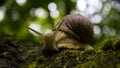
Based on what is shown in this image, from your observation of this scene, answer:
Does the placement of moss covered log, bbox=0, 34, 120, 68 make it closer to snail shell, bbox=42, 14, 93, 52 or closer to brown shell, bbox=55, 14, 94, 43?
snail shell, bbox=42, 14, 93, 52

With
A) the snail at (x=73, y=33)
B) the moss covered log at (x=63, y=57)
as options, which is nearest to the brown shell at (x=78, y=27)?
the snail at (x=73, y=33)

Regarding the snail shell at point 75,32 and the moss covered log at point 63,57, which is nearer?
the moss covered log at point 63,57

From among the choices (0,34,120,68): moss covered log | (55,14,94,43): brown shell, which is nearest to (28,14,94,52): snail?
(55,14,94,43): brown shell

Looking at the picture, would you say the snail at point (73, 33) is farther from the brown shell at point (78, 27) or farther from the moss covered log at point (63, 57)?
the moss covered log at point (63, 57)

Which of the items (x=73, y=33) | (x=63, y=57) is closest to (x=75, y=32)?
(x=73, y=33)

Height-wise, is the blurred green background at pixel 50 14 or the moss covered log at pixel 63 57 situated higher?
the blurred green background at pixel 50 14

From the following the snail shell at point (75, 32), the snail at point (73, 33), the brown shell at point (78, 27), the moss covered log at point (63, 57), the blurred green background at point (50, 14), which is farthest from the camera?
the blurred green background at point (50, 14)

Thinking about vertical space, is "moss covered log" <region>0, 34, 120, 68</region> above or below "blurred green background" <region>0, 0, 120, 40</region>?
below

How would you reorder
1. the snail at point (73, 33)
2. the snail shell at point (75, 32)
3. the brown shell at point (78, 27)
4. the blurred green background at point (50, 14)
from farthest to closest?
the blurred green background at point (50, 14), the brown shell at point (78, 27), the snail shell at point (75, 32), the snail at point (73, 33)

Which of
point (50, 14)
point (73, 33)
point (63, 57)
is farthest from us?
point (50, 14)

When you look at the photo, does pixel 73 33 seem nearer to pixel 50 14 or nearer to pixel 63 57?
pixel 63 57
